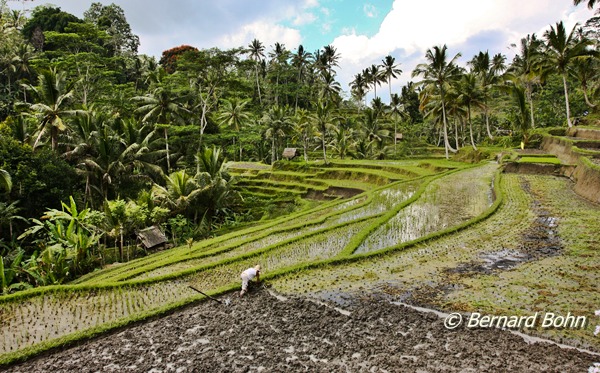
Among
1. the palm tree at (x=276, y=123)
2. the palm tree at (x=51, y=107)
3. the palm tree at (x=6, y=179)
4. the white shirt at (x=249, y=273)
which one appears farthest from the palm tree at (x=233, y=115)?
the white shirt at (x=249, y=273)

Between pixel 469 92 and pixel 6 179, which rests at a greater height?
pixel 469 92

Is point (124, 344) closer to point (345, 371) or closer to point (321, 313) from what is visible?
point (321, 313)

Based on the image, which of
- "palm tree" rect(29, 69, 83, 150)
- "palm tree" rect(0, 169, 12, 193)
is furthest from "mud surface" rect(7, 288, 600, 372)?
"palm tree" rect(29, 69, 83, 150)

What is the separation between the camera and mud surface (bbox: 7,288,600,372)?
511cm

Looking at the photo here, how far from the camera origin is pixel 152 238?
1841cm

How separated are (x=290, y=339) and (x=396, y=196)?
1262cm

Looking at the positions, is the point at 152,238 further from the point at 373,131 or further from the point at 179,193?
the point at 373,131

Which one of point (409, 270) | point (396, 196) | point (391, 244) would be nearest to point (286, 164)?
point (396, 196)

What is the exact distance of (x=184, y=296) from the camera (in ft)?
28.1

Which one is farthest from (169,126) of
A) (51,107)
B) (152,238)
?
(152,238)

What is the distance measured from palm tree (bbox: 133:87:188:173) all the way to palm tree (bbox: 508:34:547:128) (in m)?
25.9

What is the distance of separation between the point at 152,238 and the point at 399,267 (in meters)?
13.3

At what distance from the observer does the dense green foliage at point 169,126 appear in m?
17.6

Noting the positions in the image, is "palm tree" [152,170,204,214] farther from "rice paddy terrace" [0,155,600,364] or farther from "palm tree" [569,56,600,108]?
"palm tree" [569,56,600,108]
